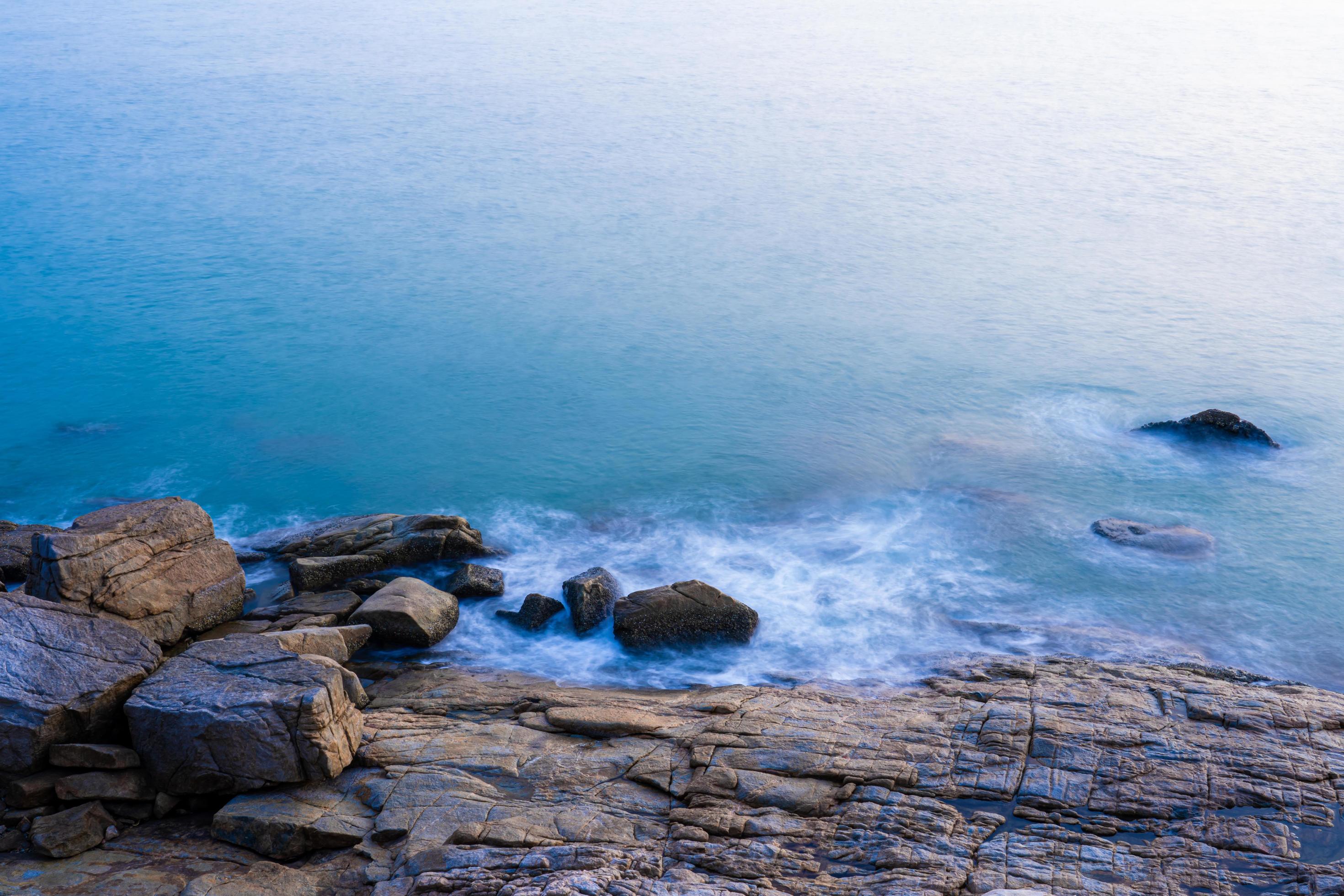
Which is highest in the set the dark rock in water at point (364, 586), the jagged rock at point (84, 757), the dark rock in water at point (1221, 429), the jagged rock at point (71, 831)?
the dark rock in water at point (1221, 429)

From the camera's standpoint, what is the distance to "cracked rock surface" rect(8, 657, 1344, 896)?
8734mm

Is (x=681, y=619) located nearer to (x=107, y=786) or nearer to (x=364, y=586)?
(x=364, y=586)

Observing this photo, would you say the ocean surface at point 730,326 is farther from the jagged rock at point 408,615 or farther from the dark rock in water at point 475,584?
the jagged rock at point 408,615

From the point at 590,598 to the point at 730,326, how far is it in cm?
1346

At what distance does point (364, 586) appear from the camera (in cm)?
1481

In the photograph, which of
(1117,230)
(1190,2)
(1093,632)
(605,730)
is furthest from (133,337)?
(1190,2)

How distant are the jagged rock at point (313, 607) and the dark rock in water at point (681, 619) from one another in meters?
3.83

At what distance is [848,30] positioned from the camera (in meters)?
59.3

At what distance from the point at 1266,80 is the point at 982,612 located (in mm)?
45564

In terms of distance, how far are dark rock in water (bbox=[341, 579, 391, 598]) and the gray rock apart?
508 centimetres

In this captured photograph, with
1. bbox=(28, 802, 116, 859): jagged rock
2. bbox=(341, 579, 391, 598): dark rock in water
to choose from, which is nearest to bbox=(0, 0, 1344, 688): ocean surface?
bbox=(341, 579, 391, 598): dark rock in water

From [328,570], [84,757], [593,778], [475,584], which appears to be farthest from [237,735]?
[475,584]

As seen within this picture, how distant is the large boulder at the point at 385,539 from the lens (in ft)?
51.8

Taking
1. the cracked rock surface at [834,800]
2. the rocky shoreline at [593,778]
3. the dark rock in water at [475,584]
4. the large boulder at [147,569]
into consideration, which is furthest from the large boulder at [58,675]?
the dark rock in water at [475,584]
